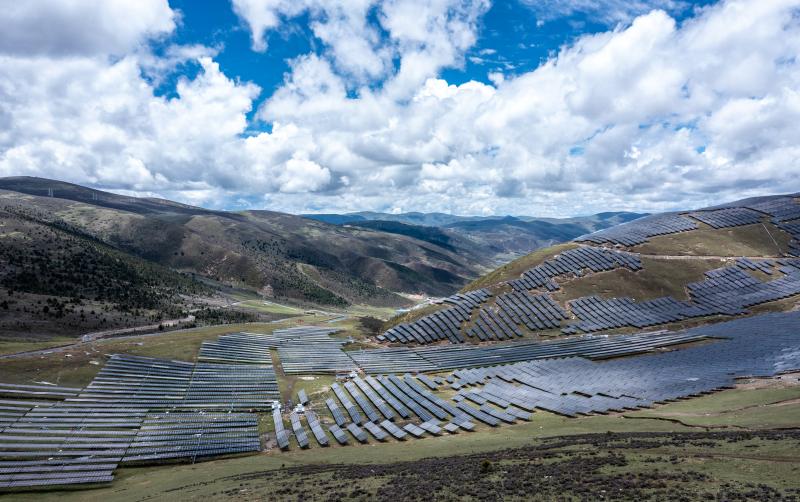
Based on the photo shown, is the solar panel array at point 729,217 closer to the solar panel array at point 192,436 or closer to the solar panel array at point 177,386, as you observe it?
the solar panel array at point 177,386

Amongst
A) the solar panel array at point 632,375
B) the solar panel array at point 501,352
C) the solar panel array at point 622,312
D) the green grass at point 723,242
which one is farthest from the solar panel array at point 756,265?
the solar panel array at point 501,352

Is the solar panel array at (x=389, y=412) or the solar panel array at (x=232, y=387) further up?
the solar panel array at (x=389, y=412)

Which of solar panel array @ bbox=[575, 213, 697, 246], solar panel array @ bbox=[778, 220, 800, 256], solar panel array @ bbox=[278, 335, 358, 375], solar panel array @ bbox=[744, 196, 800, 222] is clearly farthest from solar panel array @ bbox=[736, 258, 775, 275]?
solar panel array @ bbox=[278, 335, 358, 375]

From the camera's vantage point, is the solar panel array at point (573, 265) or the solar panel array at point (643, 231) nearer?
the solar panel array at point (573, 265)

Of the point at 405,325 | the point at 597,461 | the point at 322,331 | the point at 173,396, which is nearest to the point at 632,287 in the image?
the point at 405,325

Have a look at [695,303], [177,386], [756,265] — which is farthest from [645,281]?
[177,386]

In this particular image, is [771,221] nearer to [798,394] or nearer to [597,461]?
[798,394]
